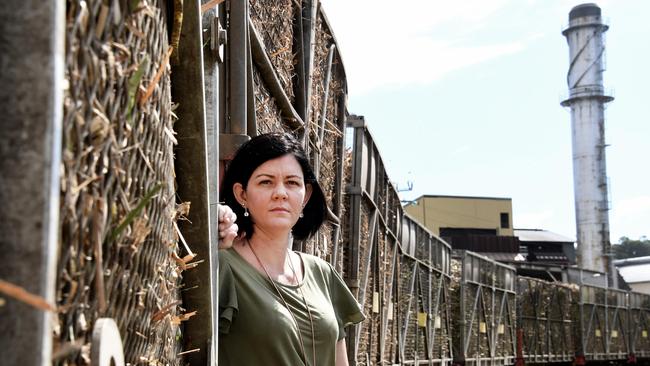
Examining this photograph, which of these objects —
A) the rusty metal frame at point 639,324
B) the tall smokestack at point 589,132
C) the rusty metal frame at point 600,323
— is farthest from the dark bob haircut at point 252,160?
the tall smokestack at point 589,132

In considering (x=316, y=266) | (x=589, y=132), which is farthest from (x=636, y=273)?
(x=316, y=266)

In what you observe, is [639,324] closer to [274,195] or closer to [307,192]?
[307,192]

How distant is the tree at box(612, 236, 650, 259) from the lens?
97750mm

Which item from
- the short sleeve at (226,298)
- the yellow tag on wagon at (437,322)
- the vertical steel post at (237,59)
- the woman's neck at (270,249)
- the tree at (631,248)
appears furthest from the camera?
the tree at (631,248)

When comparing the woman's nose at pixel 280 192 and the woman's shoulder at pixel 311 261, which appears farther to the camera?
the woman's shoulder at pixel 311 261

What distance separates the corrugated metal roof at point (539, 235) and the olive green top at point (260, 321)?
49.3 metres

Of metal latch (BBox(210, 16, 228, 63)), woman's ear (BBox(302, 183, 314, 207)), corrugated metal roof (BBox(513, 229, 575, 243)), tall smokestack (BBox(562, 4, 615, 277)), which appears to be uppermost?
tall smokestack (BBox(562, 4, 615, 277))

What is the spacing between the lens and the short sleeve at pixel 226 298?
242 cm

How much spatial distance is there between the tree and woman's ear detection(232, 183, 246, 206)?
327 feet

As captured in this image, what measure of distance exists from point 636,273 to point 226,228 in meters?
50.8

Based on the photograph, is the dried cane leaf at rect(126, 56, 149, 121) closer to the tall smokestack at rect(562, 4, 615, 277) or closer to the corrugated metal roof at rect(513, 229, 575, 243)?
the tall smokestack at rect(562, 4, 615, 277)

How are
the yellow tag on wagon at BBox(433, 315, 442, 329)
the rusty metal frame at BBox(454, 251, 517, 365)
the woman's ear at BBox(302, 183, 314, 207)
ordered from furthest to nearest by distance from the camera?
the rusty metal frame at BBox(454, 251, 517, 365) → the yellow tag on wagon at BBox(433, 315, 442, 329) → the woman's ear at BBox(302, 183, 314, 207)

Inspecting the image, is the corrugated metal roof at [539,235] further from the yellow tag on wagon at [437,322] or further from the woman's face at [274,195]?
the woman's face at [274,195]

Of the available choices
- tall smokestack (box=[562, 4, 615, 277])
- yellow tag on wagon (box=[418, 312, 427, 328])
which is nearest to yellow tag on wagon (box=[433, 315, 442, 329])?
yellow tag on wagon (box=[418, 312, 427, 328])
